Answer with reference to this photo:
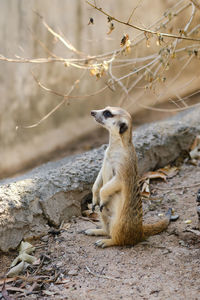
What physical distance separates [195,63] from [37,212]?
4172 millimetres

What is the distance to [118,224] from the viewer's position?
2.58 metres

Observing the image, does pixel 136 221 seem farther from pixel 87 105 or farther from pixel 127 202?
pixel 87 105

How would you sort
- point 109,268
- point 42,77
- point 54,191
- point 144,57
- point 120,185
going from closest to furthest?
point 109,268
point 120,185
point 54,191
point 144,57
point 42,77

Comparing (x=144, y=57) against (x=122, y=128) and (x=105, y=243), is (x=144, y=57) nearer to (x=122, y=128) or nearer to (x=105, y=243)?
(x=122, y=128)

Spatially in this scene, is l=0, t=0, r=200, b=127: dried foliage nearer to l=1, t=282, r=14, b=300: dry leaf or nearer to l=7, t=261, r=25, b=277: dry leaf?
l=7, t=261, r=25, b=277: dry leaf

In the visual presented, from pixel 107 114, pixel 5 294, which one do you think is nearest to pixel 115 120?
pixel 107 114

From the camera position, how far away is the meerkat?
2.55 meters

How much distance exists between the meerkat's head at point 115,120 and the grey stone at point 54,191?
2.18 feet

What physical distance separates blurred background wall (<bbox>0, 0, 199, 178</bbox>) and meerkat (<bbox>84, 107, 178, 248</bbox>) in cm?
199

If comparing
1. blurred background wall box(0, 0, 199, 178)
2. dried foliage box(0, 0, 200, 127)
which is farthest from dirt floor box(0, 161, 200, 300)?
blurred background wall box(0, 0, 199, 178)

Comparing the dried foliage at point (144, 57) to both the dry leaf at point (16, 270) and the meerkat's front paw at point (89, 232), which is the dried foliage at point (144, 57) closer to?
the meerkat's front paw at point (89, 232)

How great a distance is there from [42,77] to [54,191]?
2.35m

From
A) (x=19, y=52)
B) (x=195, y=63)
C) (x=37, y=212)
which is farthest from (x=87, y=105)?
(x=37, y=212)

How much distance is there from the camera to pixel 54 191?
2971 mm
